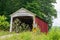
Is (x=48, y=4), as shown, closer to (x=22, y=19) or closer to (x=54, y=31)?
(x=22, y=19)

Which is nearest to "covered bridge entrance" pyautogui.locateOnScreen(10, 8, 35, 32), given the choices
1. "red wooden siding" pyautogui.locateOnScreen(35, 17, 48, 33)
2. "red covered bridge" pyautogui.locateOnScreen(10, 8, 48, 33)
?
"red covered bridge" pyautogui.locateOnScreen(10, 8, 48, 33)

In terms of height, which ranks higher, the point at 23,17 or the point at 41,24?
the point at 23,17

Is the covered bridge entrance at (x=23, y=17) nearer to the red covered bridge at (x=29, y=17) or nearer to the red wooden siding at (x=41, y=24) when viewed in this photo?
the red covered bridge at (x=29, y=17)

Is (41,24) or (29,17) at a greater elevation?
(29,17)

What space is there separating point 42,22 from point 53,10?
2152 centimetres

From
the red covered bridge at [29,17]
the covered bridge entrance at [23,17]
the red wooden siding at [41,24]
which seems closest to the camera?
the red wooden siding at [41,24]

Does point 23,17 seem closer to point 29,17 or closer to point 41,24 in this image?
point 29,17

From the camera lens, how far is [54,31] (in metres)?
8.75

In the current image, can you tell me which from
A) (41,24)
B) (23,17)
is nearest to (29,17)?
(23,17)

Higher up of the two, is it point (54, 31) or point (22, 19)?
point (54, 31)

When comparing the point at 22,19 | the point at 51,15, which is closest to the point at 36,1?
the point at 51,15

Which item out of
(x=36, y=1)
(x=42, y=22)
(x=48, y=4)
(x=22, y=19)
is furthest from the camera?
(x=48, y=4)

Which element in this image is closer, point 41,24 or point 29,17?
point 41,24

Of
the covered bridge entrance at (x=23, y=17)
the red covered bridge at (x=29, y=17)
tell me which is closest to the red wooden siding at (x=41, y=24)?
the red covered bridge at (x=29, y=17)
